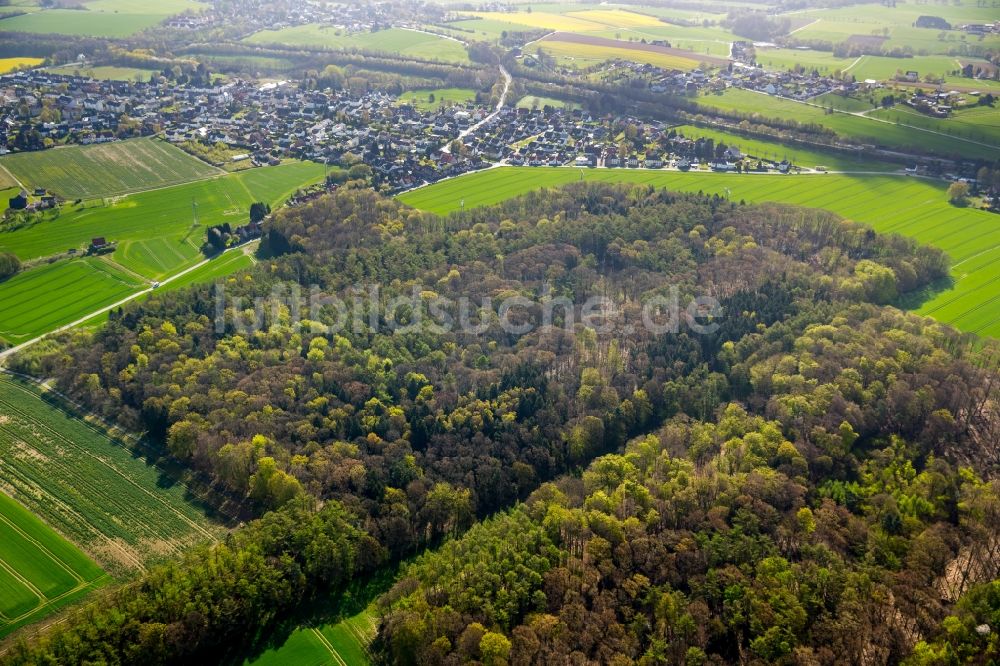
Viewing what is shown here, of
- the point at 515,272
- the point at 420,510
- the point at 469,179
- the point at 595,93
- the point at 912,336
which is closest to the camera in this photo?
the point at 420,510

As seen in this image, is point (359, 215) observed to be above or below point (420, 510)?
above

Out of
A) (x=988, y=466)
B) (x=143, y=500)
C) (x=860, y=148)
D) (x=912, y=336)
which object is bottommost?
(x=143, y=500)

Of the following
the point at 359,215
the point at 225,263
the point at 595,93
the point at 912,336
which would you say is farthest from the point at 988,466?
the point at 595,93

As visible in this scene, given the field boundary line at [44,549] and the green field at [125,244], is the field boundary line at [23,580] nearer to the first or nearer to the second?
the field boundary line at [44,549]

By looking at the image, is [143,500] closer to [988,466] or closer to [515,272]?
[515,272]

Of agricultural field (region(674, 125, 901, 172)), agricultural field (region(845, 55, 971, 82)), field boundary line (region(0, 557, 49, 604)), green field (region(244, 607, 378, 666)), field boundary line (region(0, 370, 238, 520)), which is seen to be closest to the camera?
green field (region(244, 607, 378, 666))

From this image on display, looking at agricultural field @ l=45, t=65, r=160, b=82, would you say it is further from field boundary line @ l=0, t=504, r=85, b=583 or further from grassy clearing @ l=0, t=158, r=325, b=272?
field boundary line @ l=0, t=504, r=85, b=583

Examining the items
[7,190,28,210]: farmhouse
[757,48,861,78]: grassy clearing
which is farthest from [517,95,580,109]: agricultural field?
[7,190,28,210]: farmhouse
